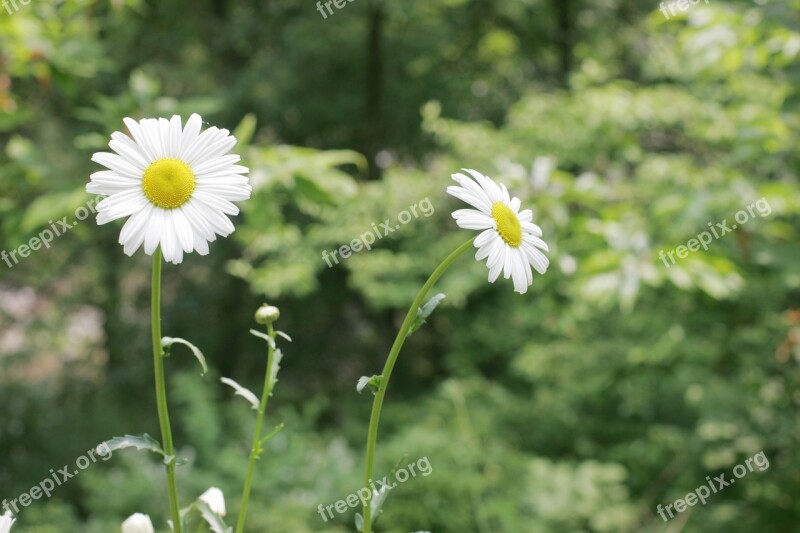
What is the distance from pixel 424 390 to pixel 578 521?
2.41 metres

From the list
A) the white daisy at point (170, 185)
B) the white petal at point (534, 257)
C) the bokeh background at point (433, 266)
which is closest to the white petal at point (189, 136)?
the white daisy at point (170, 185)

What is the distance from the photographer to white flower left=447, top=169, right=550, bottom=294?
0.59 meters

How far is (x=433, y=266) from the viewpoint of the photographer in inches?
141

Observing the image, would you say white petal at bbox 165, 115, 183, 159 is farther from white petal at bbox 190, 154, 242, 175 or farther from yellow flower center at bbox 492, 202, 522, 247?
yellow flower center at bbox 492, 202, 522, 247

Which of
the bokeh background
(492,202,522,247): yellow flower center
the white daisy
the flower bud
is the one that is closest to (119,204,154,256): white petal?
the white daisy

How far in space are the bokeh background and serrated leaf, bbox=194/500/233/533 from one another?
119 centimetres

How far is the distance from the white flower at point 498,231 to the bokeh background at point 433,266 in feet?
3.90

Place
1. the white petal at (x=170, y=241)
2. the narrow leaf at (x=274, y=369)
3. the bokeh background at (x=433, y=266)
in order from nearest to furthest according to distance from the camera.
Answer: the white petal at (x=170, y=241) < the narrow leaf at (x=274, y=369) < the bokeh background at (x=433, y=266)

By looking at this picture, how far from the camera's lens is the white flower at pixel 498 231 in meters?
0.59

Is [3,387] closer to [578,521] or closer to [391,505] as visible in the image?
[391,505]

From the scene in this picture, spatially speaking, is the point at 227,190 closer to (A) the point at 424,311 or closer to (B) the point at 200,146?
(B) the point at 200,146

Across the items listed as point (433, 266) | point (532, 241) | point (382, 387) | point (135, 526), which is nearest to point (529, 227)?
point (532, 241)

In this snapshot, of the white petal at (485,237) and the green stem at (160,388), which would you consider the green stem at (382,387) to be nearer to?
the white petal at (485,237)

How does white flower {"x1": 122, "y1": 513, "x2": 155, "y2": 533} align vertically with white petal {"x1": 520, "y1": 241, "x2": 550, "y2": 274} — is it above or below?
below
